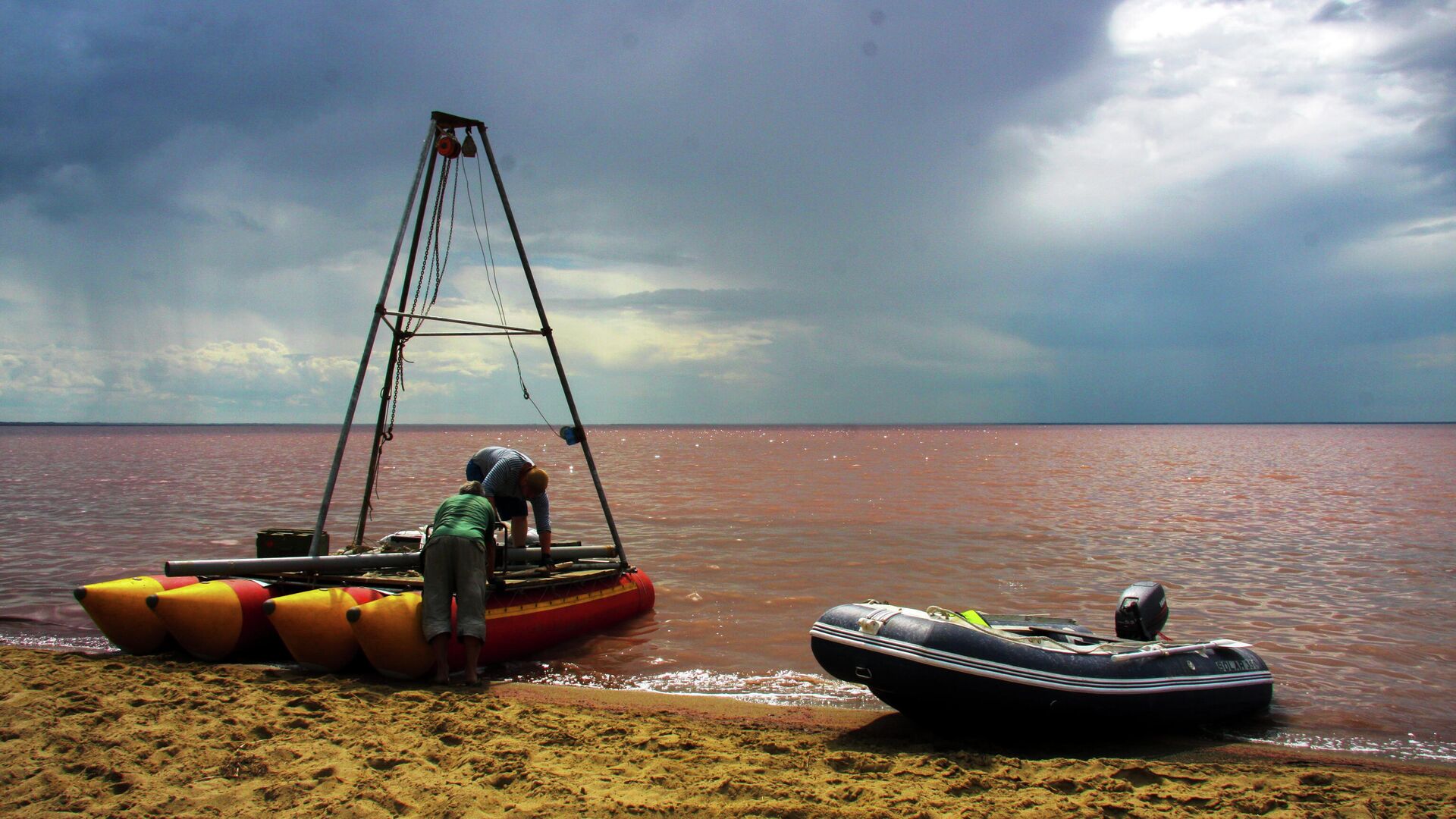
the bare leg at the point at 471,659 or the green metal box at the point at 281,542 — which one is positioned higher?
the green metal box at the point at 281,542

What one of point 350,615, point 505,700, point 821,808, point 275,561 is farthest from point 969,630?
point 275,561

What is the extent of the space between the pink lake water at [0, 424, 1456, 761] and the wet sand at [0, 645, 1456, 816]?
1478mm

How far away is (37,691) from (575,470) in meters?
33.6

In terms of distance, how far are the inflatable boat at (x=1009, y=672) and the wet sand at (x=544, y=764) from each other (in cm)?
29

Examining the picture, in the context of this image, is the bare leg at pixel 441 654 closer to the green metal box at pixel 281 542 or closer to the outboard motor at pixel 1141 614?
the green metal box at pixel 281 542

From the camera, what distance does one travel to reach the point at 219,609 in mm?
7500

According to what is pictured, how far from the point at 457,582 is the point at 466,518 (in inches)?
21.6

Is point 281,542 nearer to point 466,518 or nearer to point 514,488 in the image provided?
point 514,488

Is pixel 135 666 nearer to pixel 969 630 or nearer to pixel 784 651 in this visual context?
pixel 784 651

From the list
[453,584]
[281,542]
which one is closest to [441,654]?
[453,584]

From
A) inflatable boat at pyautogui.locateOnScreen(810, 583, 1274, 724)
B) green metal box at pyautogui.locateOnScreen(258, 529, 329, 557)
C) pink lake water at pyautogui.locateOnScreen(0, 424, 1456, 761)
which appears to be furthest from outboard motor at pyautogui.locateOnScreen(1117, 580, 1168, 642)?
green metal box at pyautogui.locateOnScreen(258, 529, 329, 557)

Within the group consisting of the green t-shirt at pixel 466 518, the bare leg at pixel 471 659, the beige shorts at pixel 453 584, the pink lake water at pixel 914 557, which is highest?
the green t-shirt at pixel 466 518

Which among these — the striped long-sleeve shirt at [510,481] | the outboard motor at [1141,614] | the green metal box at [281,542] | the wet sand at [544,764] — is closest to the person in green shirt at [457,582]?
the wet sand at [544,764]

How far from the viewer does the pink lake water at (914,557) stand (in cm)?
855
